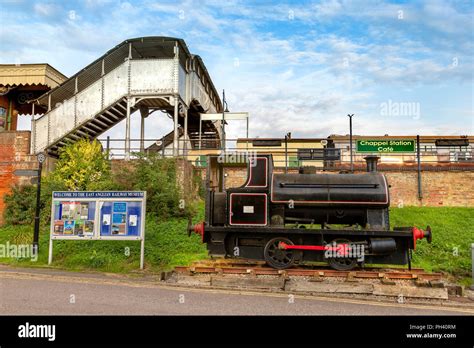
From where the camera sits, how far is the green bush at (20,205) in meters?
16.6

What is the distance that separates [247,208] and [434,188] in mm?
12260

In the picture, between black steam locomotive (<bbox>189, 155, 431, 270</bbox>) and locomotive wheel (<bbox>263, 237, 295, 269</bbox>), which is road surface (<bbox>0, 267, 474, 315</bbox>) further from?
black steam locomotive (<bbox>189, 155, 431, 270</bbox>)

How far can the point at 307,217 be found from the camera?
34.3 ft

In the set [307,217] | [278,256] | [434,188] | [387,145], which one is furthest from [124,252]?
[434,188]

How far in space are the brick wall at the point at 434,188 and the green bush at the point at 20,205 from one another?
Answer: 15667 millimetres

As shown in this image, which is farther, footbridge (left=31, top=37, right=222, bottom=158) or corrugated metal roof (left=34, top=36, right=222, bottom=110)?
corrugated metal roof (left=34, top=36, right=222, bottom=110)

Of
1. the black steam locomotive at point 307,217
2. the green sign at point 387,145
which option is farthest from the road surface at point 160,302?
the green sign at point 387,145

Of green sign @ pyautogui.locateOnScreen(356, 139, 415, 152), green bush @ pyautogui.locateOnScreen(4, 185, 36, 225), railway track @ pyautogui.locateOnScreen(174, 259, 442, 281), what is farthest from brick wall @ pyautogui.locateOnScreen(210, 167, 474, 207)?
green bush @ pyautogui.locateOnScreen(4, 185, 36, 225)

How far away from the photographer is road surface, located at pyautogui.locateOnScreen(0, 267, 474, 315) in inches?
274

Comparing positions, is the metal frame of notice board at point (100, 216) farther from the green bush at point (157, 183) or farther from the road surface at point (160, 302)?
the green bush at point (157, 183)

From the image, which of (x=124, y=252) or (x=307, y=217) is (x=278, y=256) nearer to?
(x=307, y=217)

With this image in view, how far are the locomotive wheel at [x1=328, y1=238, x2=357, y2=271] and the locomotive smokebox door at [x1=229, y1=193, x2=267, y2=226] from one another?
6.37ft

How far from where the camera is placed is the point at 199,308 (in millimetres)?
7160
